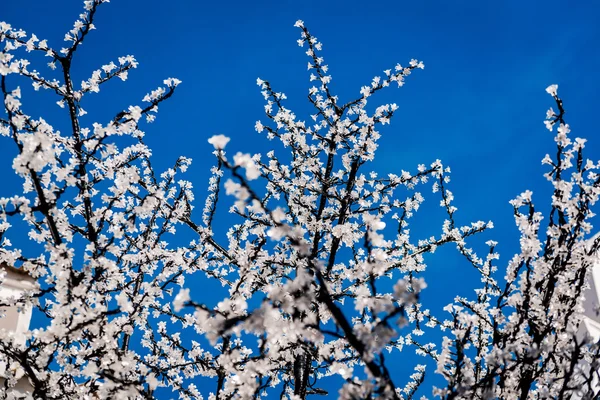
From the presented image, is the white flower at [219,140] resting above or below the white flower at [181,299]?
above

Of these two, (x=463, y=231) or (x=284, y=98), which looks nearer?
(x=463, y=231)

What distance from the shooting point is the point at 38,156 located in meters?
3.01

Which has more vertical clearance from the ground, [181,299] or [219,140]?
[219,140]

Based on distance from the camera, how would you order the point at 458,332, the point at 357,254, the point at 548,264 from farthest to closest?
the point at 357,254 < the point at 548,264 < the point at 458,332


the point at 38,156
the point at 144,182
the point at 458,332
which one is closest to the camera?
the point at 38,156

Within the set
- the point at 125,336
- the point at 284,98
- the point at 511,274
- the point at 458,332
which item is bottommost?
the point at 458,332

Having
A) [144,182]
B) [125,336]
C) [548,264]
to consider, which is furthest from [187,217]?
[548,264]

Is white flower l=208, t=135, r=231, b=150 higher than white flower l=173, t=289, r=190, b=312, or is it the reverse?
white flower l=208, t=135, r=231, b=150

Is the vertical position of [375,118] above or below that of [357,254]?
above

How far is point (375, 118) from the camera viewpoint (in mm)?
6055

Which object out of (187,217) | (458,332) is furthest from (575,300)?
(187,217)

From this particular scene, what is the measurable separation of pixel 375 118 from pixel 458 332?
10.9ft

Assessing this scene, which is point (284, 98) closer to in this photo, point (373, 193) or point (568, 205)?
point (373, 193)

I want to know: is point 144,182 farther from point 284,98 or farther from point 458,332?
point 458,332
